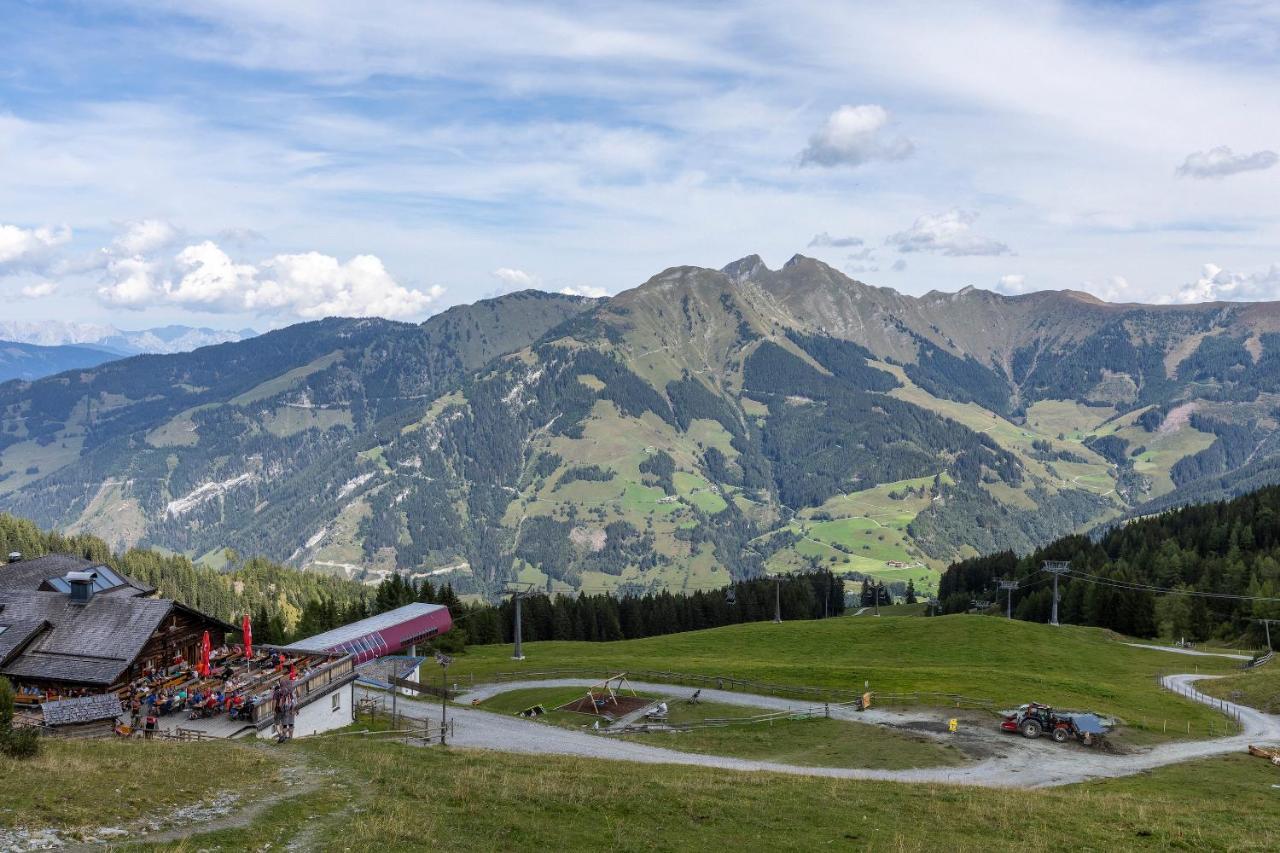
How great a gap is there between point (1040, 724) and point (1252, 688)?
35.8m

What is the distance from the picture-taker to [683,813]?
33.1m

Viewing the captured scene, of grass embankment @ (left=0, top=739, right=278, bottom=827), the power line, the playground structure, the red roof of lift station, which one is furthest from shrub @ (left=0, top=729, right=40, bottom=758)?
the power line

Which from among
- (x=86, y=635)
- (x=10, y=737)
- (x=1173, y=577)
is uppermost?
(x=86, y=635)

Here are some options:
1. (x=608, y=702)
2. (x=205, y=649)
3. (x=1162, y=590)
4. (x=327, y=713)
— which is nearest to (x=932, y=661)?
(x=608, y=702)

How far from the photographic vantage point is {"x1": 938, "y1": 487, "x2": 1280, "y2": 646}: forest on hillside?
13188 cm

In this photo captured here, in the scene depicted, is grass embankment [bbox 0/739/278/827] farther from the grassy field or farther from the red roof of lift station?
the red roof of lift station

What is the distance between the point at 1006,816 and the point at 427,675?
212ft

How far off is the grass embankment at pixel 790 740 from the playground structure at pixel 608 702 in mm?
1202

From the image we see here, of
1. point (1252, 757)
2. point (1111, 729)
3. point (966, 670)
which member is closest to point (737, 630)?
point (966, 670)

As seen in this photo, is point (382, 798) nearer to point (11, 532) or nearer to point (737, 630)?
point (737, 630)

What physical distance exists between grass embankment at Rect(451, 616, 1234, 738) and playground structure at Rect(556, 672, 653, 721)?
30.3ft

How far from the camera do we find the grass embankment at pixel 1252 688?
74.5m

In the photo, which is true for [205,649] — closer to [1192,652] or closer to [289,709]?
[289,709]

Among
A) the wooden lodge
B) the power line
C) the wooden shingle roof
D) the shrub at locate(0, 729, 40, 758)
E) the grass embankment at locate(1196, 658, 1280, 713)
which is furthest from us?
the power line
